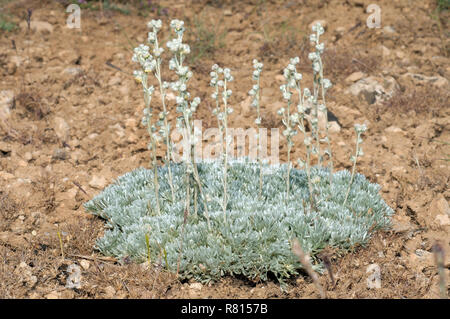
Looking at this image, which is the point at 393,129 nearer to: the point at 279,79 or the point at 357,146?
the point at 279,79

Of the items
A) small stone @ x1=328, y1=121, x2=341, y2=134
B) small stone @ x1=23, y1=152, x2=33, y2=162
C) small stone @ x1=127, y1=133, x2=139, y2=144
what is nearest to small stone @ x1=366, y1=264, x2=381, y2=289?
small stone @ x1=328, y1=121, x2=341, y2=134

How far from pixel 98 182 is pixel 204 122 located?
5.53 ft

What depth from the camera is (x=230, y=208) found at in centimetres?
463

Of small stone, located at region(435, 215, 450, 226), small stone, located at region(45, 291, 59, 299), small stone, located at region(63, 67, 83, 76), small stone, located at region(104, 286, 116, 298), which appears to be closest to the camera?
small stone, located at region(45, 291, 59, 299)

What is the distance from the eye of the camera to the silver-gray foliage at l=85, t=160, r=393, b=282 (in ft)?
13.4

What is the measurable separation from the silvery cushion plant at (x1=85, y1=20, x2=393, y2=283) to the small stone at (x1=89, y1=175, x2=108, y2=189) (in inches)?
19.1

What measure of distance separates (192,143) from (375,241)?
1.95 metres

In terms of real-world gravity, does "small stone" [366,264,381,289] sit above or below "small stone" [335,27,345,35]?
below

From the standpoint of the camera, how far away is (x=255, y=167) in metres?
5.15

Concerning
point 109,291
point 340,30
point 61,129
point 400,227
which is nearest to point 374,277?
point 400,227

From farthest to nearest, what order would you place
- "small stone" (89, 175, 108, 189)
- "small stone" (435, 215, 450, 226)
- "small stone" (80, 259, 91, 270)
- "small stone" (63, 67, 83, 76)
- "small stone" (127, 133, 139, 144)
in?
"small stone" (63, 67, 83, 76)
"small stone" (127, 133, 139, 144)
"small stone" (89, 175, 108, 189)
"small stone" (435, 215, 450, 226)
"small stone" (80, 259, 91, 270)

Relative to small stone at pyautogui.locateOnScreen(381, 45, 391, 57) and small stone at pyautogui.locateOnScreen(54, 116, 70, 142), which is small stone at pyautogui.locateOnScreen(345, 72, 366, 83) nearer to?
small stone at pyautogui.locateOnScreen(381, 45, 391, 57)
